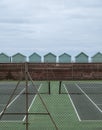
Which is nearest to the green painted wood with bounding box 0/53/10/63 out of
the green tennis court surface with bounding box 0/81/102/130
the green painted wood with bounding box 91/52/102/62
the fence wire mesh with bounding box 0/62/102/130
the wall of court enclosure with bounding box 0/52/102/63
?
the wall of court enclosure with bounding box 0/52/102/63

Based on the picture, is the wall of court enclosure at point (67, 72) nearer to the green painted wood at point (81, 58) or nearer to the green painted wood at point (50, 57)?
the green painted wood at point (50, 57)

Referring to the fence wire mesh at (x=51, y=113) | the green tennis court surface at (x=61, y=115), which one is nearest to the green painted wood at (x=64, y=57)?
the fence wire mesh at (x=51, y=113)

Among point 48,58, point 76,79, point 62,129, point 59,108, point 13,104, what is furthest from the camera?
point 48,58

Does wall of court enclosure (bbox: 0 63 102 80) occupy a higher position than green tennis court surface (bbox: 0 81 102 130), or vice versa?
green tennis court surface (bbox: 0 81 102 130)

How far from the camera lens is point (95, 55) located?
66000 millimetres

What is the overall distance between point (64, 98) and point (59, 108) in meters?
5.87

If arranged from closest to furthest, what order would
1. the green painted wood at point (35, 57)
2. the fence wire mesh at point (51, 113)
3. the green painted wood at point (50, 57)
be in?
1. the fence wire mesh at point (51, 113)
2. the green painted wood at point (50, 57)
3. the green painted wood at point (35, 57)

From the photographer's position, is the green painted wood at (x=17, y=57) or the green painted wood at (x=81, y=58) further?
the green painted wood at (x=81, y=58)

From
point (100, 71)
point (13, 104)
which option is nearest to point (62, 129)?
point (13, 104)

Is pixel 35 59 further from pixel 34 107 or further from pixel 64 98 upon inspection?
pixel 34 107

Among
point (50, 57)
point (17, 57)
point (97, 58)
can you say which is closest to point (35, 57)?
point (50, 57)

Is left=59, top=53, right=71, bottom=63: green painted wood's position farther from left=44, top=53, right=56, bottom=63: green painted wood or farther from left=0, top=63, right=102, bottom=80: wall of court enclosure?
left=0, top=63, right=102, bottom=80: wall of court enclosure

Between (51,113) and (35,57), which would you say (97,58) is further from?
(51,113)

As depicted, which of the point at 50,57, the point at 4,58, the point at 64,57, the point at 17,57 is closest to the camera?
the point at 17,57
